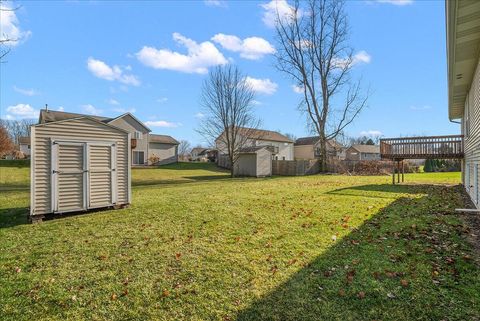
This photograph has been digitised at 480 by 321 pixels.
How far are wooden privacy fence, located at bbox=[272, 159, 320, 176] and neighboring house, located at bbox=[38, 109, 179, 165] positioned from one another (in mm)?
15206

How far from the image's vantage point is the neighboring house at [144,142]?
2991 centimetres

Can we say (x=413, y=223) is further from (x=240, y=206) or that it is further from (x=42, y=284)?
(x=42, y=284)

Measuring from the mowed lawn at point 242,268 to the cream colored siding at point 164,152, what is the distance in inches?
1121

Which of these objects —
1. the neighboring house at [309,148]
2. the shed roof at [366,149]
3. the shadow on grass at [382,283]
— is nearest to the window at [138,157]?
the neighboring house at [309,148]

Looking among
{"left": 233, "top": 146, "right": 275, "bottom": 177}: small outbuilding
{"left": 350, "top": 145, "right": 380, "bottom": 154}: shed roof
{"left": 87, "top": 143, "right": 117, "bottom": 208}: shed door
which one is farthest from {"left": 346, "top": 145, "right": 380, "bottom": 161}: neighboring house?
{"left": 87, "top": 143, "right": 117, "bottom": 208}: shed door

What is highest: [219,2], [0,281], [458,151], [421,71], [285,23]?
[285,23]

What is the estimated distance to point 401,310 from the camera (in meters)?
2.58

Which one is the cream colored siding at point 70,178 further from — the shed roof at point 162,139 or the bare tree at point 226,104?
the shed roof at point 162,139

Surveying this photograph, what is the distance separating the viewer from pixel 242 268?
11.8ft

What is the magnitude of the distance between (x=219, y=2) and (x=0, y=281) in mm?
12280

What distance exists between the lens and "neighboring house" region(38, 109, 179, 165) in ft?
98.1

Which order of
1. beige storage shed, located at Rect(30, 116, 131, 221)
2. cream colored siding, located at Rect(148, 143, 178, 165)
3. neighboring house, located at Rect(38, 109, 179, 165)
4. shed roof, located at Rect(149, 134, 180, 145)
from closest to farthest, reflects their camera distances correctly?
beige storage shed, located at Rect(30, 116, 131, 221) < neighboring house, located at Rect(38, 109, 179, 165) < cream colored siding, located at Rect(148, 143, 178, 165) < shed roof, located at Rect(149, 134, 180, 145)

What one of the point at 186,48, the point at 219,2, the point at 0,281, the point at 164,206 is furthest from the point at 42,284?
the point at 186,48

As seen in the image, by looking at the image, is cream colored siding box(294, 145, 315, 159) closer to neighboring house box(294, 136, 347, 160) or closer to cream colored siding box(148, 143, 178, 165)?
neighboring house box(294, 136, 347, 160)
